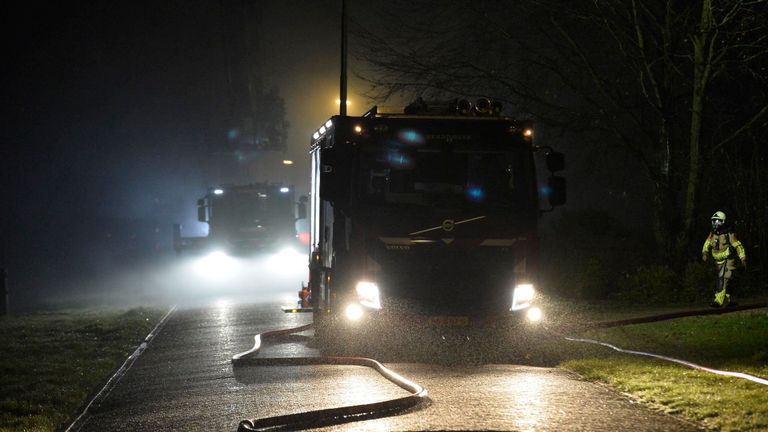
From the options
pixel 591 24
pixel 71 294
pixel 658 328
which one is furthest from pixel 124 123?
pixel 658 328

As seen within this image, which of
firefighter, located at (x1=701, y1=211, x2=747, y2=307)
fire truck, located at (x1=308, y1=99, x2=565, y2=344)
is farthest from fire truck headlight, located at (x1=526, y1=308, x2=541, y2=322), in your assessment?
firefighter, located at (x1=701, y1=211, x2=747, y2=307)

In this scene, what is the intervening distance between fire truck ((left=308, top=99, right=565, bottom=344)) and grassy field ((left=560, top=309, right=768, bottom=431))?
57.2 inches

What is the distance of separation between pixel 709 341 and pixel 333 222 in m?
5.50

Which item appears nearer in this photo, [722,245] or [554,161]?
[554,161]

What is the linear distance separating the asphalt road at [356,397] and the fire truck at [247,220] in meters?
22.0

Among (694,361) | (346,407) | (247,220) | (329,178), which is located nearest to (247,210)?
(247,220)

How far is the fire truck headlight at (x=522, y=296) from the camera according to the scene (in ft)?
40.4

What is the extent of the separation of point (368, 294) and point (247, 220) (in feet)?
79.9

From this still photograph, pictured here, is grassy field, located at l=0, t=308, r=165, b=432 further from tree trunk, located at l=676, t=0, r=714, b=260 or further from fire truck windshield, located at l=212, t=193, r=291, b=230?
fire truck windshield, located at l=212, t=193, r=291, b=230

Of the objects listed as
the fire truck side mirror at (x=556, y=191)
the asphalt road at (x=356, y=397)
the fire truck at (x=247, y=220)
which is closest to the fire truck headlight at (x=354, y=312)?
the asphalt road at (x=356, y=397)

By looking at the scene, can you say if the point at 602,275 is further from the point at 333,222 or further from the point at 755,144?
the point at 333,222

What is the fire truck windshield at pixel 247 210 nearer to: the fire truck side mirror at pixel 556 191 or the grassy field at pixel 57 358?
the grassy field at pixel 57 358

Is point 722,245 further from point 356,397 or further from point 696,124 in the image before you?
point 356,397

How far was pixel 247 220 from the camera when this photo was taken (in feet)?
119
